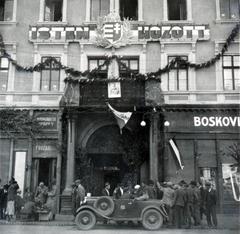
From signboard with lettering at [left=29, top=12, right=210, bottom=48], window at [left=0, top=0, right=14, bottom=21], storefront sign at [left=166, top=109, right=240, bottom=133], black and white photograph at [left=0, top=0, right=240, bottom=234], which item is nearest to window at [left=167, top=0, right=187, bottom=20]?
black and white photograph at [left=0, top=0, right=240, bottom=234]

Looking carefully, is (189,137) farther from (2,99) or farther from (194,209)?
(2,99)

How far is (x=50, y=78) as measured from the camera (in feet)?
57.4

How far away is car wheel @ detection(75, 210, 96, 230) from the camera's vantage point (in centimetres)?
1191

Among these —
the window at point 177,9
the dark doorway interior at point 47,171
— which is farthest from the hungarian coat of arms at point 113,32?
the dark doorway interior at point 47,171

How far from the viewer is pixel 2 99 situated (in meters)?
16.9

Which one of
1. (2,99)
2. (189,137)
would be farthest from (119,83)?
(2,99)

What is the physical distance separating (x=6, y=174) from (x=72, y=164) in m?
3.16

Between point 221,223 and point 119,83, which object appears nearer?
point 221,223

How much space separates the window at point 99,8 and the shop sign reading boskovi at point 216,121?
21.4 ft

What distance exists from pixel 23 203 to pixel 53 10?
910 cm

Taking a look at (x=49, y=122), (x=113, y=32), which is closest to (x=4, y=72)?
(x=49, y=122)

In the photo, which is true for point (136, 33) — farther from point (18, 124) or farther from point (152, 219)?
point (152, 219)

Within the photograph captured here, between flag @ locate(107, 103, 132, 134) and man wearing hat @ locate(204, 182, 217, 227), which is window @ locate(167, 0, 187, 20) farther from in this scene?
man wearing hat @ locate(204, 182, 217, 227)

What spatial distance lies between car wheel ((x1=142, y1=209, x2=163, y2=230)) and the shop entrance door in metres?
6.25
